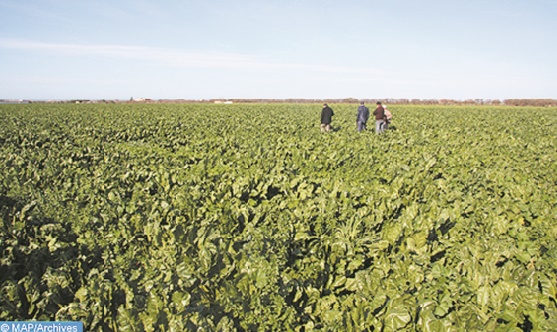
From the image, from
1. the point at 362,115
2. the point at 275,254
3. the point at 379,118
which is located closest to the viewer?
the point at 275,254

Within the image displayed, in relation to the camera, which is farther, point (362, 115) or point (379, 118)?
point (362, 115)

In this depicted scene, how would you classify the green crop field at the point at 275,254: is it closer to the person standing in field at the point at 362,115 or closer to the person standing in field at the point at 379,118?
the person standing in field at the point at 379,118

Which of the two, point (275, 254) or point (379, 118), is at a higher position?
point (379, 118)

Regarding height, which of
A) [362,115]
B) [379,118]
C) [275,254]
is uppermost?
[362,115]

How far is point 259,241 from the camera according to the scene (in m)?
3.85

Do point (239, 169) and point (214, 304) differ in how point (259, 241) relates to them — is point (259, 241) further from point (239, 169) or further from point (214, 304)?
point (239, 169)

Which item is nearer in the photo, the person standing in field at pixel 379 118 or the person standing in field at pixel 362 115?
the person standing in field at pixel 379 118

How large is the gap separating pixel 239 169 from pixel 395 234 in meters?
4.41

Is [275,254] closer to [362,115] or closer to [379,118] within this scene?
[379,118]

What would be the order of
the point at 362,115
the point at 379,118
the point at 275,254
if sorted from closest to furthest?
1. the point at 275,254
2. the point at 379,118
3. the point at 362,115

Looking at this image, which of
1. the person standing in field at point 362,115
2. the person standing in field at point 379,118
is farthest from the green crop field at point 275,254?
the person standing in field at point 362,115

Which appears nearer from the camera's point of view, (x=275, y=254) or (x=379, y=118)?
(x=275, y=254)

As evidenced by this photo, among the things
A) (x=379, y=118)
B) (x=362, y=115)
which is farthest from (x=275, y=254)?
(x=362, y=115)

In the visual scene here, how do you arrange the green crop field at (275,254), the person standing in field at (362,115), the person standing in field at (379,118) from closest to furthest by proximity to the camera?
the green crop field at (275,254) < the person standing in field at (379,118) < the person standing in field at (362,115)
